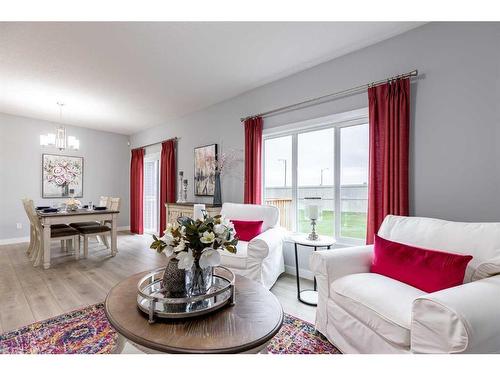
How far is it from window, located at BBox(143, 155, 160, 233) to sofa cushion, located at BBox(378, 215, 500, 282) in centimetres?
535

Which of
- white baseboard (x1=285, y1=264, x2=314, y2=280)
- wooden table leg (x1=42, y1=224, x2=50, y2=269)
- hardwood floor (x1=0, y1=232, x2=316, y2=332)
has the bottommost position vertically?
hardwood floor (x1=0, y1=232, x2=316, y2=332)

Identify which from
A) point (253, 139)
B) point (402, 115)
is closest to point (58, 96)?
point (253, 139)

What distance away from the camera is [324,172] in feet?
10.3

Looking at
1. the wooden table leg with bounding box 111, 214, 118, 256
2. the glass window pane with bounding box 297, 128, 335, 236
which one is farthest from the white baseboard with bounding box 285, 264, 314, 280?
the wooden table leg with bounding box 111, 214, 118, 256

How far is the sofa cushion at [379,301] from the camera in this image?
1295mm

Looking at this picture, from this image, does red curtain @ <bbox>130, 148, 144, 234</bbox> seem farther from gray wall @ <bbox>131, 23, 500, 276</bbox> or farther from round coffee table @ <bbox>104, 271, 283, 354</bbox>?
round coffee table @ <bbox>104, 271, 283, 354</bbox>

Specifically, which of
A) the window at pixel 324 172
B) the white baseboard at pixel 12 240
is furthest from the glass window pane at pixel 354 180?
the white baseboard at pixel 12 240

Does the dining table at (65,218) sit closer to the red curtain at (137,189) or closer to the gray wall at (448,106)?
the red curtain at (137,189)

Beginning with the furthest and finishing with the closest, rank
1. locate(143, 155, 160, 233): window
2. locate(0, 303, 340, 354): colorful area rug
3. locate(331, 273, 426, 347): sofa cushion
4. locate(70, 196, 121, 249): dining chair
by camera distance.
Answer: locate(143, 155, 160, 233): window, locate(70, 196, 121, 249): dining chair, locate(0, 303, 340, 354): colorful area rug, locate(331, 273, 426, 347): sofa cushion

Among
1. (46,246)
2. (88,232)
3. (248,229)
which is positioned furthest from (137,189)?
(248,229)

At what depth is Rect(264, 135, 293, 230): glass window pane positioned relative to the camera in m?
3.48

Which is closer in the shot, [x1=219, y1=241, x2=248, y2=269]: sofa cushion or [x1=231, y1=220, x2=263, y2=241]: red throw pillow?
[x1=219, y1=241, x2=248, y2=269]: sofa cushion

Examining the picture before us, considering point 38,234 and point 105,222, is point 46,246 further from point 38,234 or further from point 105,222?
point 105,222
